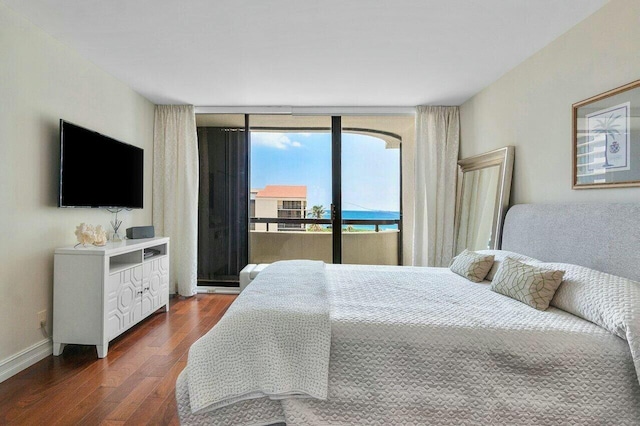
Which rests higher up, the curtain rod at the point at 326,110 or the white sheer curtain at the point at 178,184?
the curtain rod at the point at 326,110

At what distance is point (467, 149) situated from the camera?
13.0 ft

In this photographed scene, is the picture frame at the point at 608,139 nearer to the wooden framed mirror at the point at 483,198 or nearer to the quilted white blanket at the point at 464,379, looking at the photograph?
the wooden framed mirror at the point at 483,198

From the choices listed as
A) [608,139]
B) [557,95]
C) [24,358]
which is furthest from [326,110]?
[24,358]

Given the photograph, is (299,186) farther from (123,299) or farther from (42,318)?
(42,318)

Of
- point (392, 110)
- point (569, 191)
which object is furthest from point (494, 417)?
point (392, 110)

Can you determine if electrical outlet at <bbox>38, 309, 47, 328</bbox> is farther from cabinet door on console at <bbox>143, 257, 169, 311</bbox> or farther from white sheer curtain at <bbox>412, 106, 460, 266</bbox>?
white sheer curtain at <bbox>412, 106, 460, 266</bbox>

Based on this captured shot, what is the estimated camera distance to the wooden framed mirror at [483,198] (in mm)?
3041

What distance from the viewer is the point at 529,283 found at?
1.88 meters

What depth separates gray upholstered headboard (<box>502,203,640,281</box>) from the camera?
180cm

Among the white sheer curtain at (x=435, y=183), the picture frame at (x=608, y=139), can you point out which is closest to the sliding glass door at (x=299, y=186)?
the white sheer curtain at (x=435, y=183)

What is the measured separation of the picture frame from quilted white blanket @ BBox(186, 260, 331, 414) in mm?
1902

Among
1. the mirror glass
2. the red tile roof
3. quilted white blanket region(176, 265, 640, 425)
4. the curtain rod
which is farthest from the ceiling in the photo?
quilted white blanket region(176, 265, 640, 425)

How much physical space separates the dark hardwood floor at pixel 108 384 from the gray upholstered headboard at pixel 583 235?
8.29 ft

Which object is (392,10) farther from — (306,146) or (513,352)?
(306,146)
